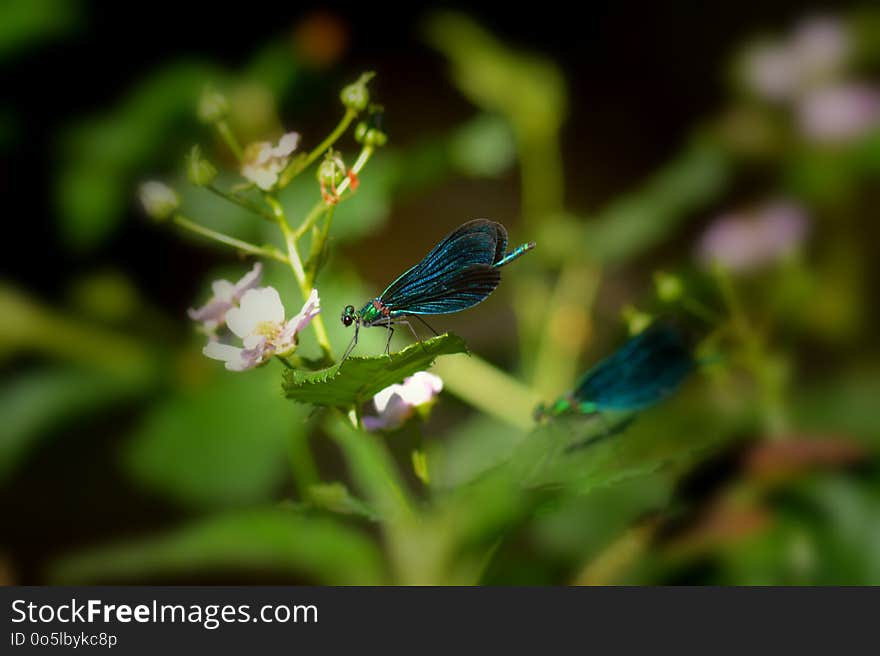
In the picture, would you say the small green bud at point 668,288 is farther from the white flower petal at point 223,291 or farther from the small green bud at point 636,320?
the white flower petal at point 223,291

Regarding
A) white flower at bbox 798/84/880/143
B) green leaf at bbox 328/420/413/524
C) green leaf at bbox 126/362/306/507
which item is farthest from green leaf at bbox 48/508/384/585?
white flower at bbox 798/84/880/143

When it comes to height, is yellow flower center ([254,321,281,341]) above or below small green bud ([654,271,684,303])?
below

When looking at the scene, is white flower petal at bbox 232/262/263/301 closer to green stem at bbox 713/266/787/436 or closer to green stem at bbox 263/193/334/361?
green stem at bbox 263/193/334/361

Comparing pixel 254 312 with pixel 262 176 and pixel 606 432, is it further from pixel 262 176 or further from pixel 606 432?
pixel 606 432

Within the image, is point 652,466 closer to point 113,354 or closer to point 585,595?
point 585,595

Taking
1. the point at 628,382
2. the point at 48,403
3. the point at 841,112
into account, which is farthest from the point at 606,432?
the point at 841,112
